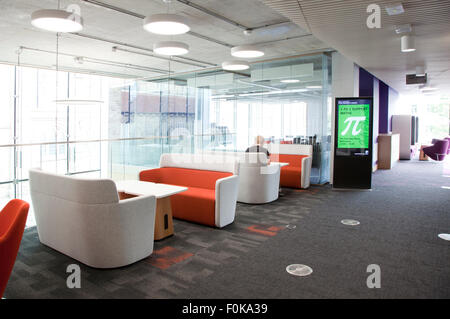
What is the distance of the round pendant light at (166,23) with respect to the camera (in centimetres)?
418

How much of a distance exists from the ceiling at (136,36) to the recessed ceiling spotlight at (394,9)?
6.50 feet

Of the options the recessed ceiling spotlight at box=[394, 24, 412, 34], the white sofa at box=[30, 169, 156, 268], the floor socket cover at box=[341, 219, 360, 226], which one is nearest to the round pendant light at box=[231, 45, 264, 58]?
the recessed ceiling spotlight at box=[394, 24, 412, 34]

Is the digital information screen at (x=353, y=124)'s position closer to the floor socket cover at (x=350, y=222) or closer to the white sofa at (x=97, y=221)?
the floor socket cover at (x=350, y=222)

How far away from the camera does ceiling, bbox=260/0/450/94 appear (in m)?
4.27

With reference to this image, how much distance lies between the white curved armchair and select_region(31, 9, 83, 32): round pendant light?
365 centimetres

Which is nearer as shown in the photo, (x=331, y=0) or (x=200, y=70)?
(x=331, y=0)

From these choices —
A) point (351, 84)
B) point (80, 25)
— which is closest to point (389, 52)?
point (351, 84)

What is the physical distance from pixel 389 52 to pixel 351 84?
1487 mm

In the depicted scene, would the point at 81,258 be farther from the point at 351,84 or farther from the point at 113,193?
the point at 351,84

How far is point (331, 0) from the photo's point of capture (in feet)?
13.5

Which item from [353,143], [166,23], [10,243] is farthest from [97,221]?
[353,143]

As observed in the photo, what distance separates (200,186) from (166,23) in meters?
2.77

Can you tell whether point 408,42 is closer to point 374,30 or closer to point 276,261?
point 374,30

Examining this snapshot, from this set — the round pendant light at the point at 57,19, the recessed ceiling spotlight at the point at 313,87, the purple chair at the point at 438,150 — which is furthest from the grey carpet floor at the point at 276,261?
the purple chair at the point at 438,150
